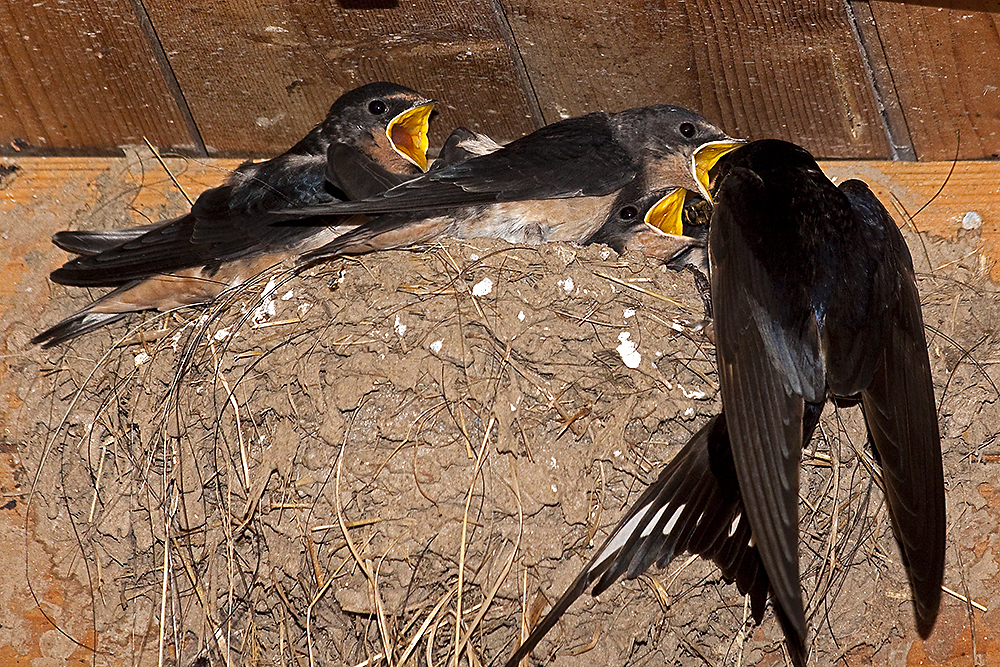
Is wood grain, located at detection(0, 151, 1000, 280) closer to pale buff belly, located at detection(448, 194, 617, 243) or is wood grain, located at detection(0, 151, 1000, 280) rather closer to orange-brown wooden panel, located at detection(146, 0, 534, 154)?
orange-brown wooden panel, located at detection(146, 0, 534, 154)

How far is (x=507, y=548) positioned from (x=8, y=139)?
5.05 feet

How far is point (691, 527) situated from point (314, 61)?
1.35 metres

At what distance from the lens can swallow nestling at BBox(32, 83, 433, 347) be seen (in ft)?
8.38

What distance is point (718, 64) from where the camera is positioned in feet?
8.19

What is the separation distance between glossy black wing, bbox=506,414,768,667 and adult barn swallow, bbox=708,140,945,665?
0.16 metres

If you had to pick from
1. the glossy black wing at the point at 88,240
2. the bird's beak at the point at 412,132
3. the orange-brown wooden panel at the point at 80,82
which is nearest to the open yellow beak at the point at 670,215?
the bird's beak at the point at 412,132

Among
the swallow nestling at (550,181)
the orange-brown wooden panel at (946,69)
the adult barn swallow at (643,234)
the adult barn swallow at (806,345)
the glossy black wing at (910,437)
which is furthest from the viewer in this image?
the adult barn swallow at (643,234)

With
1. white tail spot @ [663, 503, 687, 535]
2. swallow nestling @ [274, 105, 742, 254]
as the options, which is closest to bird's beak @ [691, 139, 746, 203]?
swallow nestling @ [274, 105, 742, 254]

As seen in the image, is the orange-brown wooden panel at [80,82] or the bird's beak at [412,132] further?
the bird's beak at [412,132]

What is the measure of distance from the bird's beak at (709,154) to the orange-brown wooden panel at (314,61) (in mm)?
430

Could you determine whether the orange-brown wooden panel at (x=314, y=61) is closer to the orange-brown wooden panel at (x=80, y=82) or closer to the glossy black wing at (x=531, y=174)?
the orange-brown wooden panel at (x=80, y=82)

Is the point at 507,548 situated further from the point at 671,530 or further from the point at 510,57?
the point at 510,57

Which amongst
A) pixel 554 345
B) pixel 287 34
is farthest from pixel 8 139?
pixel 554 345

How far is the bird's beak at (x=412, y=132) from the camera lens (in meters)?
2.76
